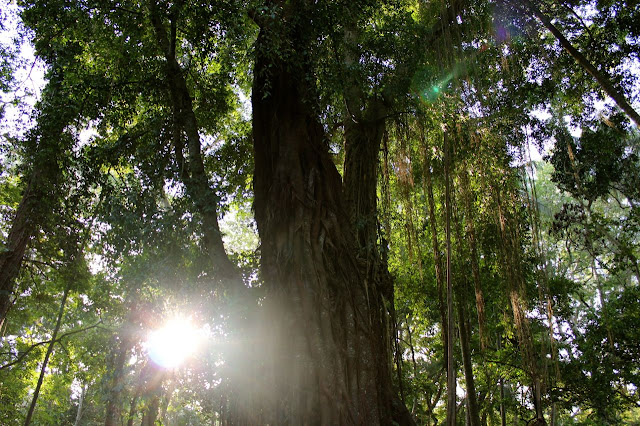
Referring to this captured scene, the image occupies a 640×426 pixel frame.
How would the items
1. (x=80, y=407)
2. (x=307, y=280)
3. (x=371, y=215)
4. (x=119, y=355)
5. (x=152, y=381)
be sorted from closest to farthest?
(x=307, y=280) → (x=371, y=215) → (x=119, y=355) → (x=152, y=381) → (x=80, y=407)

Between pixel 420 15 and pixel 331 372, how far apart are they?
208 inches

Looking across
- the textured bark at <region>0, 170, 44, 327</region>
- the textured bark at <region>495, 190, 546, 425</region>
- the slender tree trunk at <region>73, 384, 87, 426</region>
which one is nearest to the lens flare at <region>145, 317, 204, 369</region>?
the textured bark at <region>0, 170, 44, 327</region>

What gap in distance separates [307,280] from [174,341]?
324cm

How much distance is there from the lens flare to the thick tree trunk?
1.37 meters

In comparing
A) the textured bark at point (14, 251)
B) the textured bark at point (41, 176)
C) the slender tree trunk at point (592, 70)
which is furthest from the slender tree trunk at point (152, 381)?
the slender tree trunk at point (592, 70)

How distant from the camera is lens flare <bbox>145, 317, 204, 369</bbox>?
4.94 metres

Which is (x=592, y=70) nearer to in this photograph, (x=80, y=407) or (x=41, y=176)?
(x=41, y=176)

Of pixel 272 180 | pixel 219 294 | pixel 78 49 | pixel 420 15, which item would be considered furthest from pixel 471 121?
pixel 78 49

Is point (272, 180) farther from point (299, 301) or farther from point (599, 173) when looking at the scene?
point (599, 173)

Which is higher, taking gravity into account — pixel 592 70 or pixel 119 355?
pixel 592 70

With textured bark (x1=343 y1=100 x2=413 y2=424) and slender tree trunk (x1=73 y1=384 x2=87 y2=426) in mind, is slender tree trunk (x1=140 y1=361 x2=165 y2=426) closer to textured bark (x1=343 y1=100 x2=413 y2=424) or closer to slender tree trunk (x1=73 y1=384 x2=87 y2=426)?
textured bark (x1=343 y1=100 x2=413 y2=424)

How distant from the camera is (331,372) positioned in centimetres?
327

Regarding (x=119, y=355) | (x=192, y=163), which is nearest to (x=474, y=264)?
(x=192, y=163)

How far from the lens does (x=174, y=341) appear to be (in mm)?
6008
